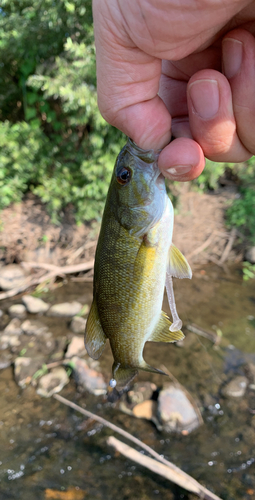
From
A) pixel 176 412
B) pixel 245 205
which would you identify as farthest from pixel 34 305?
pixel 245 205

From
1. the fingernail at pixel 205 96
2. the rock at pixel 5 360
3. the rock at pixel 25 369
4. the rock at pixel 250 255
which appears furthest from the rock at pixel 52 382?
the rock at pixel 250 255

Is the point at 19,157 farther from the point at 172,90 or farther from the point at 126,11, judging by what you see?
the point at 126,11

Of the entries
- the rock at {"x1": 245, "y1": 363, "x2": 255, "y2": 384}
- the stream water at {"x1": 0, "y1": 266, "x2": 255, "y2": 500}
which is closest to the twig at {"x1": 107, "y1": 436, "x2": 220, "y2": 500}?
the stream water at {"x1": 0, "y1": 266, "x2": 255, "y2": 500}

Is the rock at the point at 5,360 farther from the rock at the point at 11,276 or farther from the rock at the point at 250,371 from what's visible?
the rock at the point at 250,371

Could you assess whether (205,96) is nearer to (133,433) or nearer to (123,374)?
(123,374)

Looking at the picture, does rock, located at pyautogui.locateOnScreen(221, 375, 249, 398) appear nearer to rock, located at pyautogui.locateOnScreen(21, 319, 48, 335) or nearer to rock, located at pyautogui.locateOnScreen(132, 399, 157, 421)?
rock, located at pyautogui.locateOnScreen(132, 399, 157, 421)
